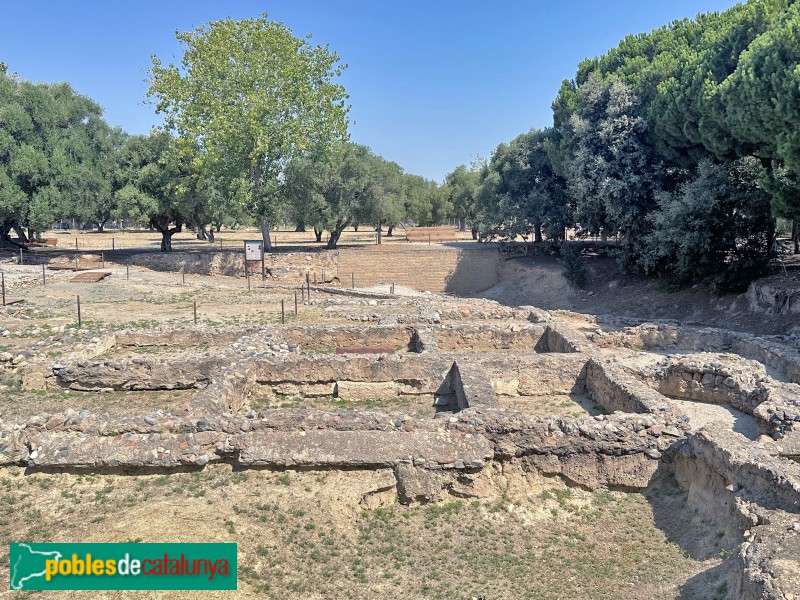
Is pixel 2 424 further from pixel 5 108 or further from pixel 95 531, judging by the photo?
pixel 5 108

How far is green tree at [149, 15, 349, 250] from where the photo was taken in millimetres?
33281

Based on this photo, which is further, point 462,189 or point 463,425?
point 462,189

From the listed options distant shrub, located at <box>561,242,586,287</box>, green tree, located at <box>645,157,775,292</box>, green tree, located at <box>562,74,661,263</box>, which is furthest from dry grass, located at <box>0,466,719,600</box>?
distant shrub, located at <box>561,242,586,287</box>

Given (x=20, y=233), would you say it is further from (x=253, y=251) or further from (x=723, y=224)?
(x=723, y=224)

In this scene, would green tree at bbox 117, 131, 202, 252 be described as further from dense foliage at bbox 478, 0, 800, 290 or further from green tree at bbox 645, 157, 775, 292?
green tree at bbox 645, 157, 775, 292

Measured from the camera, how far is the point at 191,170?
1400 inches

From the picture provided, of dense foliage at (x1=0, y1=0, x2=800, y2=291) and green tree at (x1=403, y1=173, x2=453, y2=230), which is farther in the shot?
green tree at (x1=403, y1=173, x2=453, y2=230)

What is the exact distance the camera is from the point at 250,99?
32906 millimetres

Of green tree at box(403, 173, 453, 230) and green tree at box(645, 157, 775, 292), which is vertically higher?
green tree at box(403, 173, 453, 230)

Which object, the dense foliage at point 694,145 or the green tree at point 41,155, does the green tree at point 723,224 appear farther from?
the green tree at point 41,155

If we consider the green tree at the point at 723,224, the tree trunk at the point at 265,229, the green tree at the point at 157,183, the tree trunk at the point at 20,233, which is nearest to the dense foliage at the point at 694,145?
the green tree at the point at 723,224

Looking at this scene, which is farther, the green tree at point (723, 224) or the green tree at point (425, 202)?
the green tree at point (425, 202)

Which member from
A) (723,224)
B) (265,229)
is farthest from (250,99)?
(723,224)

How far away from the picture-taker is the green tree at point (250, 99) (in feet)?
109
